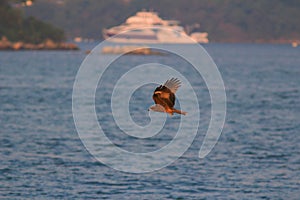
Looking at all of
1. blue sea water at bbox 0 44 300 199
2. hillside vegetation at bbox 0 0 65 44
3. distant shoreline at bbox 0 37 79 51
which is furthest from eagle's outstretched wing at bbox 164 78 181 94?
distant shoreline at bbox 0 37 79 51

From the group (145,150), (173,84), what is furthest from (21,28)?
(173,84)

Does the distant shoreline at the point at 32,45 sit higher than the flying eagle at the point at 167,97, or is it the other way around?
the distant shoreline at the point at 32,45

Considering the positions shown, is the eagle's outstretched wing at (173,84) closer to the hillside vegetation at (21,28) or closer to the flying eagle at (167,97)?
the flying eagle at (167,97)

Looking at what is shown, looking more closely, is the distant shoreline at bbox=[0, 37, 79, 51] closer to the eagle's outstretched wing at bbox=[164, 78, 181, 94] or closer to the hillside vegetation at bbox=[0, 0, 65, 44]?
the hillside vegetation at bbox=[0, 0, 65, 44]

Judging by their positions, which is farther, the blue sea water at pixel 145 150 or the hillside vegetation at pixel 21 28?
the hillside vegetation at pixel 21 28

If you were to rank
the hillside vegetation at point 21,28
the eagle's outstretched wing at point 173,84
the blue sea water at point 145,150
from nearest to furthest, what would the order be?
the eagle's outstretched wing at point 173,84, the blue sea water at point 145,150, the hillside vegetation at point 21,28

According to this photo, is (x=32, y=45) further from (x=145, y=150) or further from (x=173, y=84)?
(x=173, y=84)

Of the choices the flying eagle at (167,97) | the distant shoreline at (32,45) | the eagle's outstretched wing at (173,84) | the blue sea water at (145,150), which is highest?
the distant shoreline at (32,45)

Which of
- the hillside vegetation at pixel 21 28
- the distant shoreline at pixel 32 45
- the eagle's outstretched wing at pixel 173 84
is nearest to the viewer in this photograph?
the eagle's outstretched wing at pixel 173 84

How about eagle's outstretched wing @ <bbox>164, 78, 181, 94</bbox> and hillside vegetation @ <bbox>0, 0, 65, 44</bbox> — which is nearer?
eagle's outstretched wing @ <bbox>164, 78, 181, 94</bbox>

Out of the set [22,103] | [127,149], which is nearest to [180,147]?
[127,149]

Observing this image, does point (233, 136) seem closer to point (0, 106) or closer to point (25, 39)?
point (0, 106)

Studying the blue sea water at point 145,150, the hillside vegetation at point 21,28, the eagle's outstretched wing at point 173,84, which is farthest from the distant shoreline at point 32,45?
the eagle's outstretched wing at point 173,84

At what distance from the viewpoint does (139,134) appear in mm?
50500
